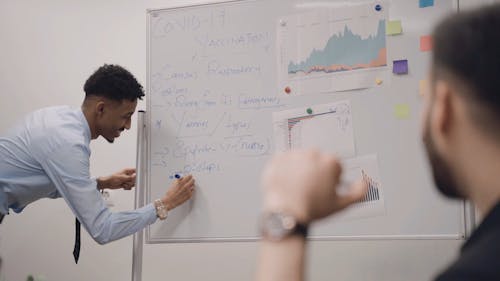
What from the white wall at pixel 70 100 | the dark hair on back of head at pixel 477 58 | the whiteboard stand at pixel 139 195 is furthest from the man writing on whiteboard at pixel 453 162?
the white wall at pixel 70 100

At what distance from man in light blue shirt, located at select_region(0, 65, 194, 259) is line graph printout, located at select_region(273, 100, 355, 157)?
0.41 metres

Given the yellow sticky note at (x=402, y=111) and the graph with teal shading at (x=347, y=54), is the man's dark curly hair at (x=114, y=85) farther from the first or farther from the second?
the yellow sticky note at (x=402, y=111)

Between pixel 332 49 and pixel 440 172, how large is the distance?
1.12m

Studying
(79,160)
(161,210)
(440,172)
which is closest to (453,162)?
(440,172)

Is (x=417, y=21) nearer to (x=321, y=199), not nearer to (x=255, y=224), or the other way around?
(x=255, y=224)

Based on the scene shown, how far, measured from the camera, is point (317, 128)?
173cm

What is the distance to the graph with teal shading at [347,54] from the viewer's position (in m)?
1.68

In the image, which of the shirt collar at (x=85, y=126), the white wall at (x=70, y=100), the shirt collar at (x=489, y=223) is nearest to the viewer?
the shirt collar at (x=489, y=223)

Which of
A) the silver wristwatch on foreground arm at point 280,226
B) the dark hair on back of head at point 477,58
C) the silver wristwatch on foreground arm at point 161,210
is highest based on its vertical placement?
the dark hair on back of head at point 477,58

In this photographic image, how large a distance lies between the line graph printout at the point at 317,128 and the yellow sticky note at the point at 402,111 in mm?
161

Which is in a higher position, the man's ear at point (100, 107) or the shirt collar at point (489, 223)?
the man's ear at point (100, 107)

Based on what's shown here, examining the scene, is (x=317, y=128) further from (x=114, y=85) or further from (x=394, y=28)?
(x=114, y=85)

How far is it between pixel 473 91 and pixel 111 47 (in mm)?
2153

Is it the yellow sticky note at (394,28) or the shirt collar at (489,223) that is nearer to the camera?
the shirt collar at (489,223)
